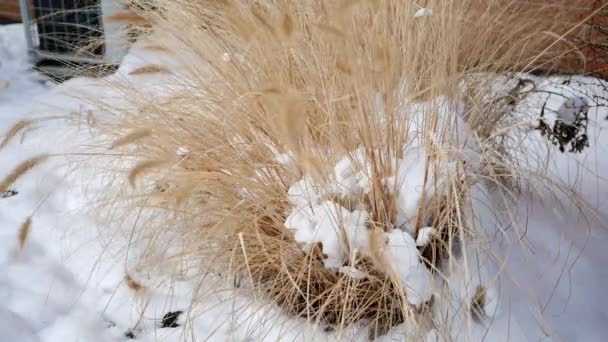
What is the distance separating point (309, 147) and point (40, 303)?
2.87ft

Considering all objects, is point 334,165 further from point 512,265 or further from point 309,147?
point 512,265

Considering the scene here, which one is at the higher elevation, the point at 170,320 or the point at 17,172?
the point at 17,172

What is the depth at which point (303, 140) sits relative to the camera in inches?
59.1

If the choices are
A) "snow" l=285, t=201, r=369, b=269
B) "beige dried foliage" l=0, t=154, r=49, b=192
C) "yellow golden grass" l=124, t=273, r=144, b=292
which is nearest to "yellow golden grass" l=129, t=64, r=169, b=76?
"beige dried foliage" l=0, t=154, r=49, b=192

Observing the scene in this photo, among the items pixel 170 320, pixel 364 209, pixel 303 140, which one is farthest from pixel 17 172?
pixel 364 209

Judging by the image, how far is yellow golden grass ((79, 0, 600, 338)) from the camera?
4.52 ft

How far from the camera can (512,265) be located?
156cm

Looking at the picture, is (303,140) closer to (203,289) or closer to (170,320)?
(203,289)

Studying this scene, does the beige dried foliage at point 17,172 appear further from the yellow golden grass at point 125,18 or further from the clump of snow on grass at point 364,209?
the clump of snow on grass at point 364,209

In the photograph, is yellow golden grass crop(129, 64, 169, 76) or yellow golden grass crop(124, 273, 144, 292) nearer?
yellow golden grass crop(124, 273, 144, 292)

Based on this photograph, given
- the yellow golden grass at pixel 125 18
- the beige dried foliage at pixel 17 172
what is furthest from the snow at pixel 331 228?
the beige dried foliage at pixel 17 172

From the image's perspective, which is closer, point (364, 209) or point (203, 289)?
point (364, 209)

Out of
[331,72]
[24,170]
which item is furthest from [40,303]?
[331,72]

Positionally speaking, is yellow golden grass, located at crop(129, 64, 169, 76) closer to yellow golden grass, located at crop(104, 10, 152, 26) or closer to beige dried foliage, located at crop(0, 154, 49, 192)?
yellow golden grass, located at crop(104, 10, 152, 26)
